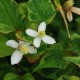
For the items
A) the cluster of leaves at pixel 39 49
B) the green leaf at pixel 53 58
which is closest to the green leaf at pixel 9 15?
the cluster of leaves at pixel 39 49

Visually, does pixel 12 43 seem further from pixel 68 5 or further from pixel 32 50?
pixel 68 5

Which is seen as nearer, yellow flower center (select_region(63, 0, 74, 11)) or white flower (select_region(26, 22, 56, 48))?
white flower (select_region(26, 22, 56, 48))

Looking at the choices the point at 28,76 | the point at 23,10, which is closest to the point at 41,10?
the point at 23,10

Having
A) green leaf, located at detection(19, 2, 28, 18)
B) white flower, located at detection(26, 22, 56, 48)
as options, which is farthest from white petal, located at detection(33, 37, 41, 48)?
green leaf, located at detection(19, 2, 28, 18)

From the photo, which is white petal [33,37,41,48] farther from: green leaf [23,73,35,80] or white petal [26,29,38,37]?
green leaf [23,73,35,80]

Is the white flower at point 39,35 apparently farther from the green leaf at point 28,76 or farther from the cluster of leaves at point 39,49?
the green leaf at point 28,76

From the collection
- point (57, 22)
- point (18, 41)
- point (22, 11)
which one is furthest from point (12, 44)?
point (57, 22)

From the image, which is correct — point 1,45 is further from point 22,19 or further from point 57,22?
point 57,22

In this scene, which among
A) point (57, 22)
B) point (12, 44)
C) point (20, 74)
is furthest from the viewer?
point (57, 22)
